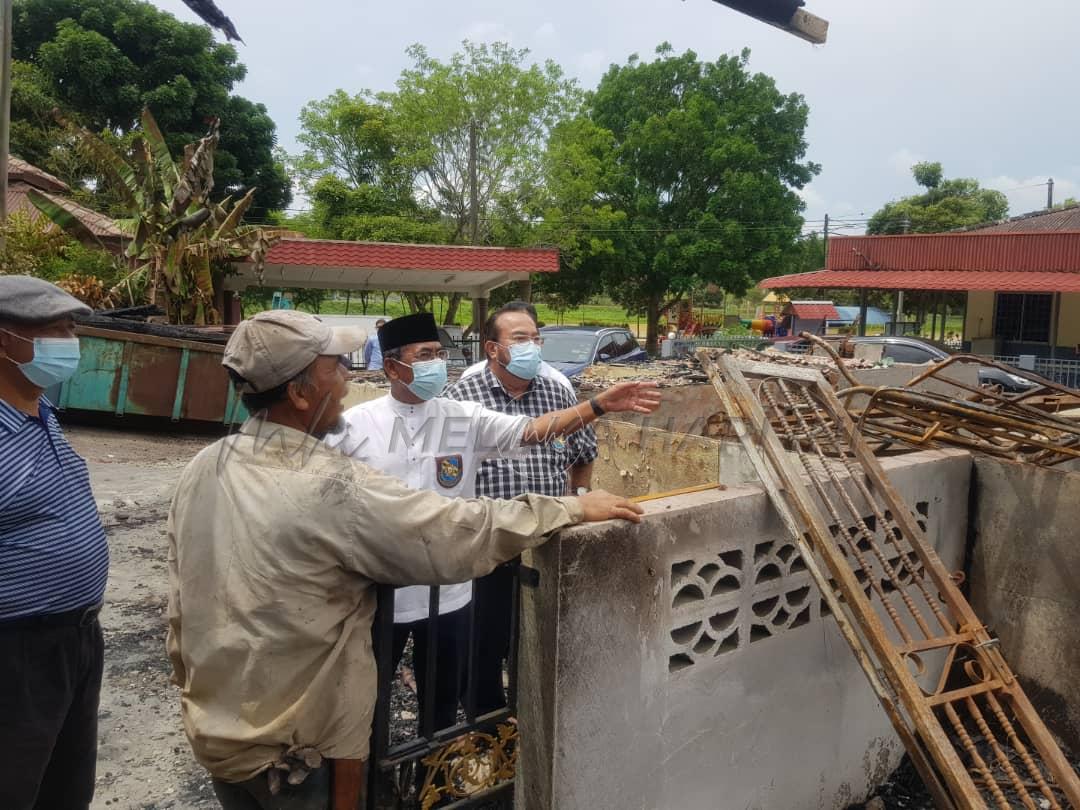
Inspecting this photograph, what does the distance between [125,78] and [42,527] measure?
2824cm

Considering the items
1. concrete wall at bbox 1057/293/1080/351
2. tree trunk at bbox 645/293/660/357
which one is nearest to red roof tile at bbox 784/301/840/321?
tree trunk at bbox 645/293/660/357

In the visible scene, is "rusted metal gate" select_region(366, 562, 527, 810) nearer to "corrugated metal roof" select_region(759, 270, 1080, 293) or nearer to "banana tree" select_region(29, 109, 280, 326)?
"banana tree" select_region(29, 109, 280, 326)

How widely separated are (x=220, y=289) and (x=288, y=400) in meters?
12.7

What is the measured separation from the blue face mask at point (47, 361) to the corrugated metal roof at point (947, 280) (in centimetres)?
1997

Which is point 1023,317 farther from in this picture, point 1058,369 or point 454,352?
point 454,352

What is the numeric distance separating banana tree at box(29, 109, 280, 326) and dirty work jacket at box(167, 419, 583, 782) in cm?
1124

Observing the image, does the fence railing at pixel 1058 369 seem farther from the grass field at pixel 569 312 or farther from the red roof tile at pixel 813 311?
the grass field at pixel 569 312

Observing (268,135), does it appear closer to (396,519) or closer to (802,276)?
(802,276)

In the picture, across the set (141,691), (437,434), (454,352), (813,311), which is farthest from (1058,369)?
(813,311)

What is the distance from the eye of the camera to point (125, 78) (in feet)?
84.0

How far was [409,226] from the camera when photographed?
23.9m

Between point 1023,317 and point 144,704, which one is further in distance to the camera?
point 1023,317

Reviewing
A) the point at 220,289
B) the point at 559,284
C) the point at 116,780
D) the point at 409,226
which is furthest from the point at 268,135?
the point at 116,780

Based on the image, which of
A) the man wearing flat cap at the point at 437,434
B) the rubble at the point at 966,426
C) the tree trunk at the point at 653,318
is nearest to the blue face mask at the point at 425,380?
the man wearing flat cap at the point at 437,434
